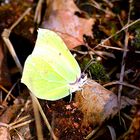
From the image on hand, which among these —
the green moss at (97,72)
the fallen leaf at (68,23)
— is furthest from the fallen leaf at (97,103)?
the fallen leaf at (68,23)

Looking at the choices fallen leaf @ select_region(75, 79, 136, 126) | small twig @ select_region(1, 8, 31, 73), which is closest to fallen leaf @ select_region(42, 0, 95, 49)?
small twig @ select_region(1, 8, 31, 73)

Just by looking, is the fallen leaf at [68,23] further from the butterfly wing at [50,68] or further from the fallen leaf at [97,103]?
the fallen leaf at [97,103]

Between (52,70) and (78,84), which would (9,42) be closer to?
(52,70)

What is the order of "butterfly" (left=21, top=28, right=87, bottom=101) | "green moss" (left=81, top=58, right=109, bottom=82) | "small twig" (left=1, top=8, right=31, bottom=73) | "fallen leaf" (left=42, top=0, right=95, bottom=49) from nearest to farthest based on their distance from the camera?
1. "butterfly" (left=21, top=28, right=87, bottom=101)
2. "green moss" (left=81, top=58, right=109, bottom=82)
3. "small twig" (left=1, top=8, right=31, bottom=73)
4. "fallen leaf" (left=42, top=0, right=95, bottom=49)

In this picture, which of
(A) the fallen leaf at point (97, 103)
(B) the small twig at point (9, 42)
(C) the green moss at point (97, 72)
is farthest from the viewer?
(B) the small twig at point (9, 42)

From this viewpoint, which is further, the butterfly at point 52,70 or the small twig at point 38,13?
the small twig at point 38,13

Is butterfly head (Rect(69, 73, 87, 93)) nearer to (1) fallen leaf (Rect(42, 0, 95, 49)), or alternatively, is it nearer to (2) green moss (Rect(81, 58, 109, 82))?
(2) green moss (Rect(81, 58, 109, 82))

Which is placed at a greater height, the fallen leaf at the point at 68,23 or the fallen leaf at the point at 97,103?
the fallen leaf at the point at 68,23

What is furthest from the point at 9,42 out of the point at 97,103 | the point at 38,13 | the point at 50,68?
the point at 97,103
